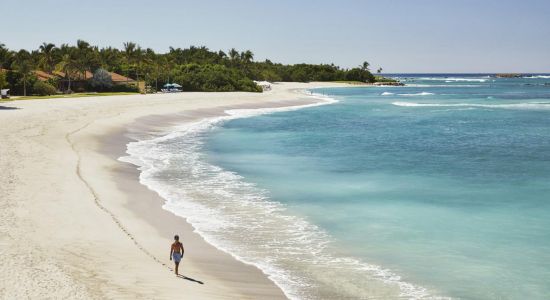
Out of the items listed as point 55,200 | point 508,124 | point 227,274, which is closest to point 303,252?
point 227,274

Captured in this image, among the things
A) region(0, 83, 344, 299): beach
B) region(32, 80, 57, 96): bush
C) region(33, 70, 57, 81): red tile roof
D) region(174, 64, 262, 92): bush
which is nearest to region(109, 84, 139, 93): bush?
region(33, 70, 57, 81): red tile roof

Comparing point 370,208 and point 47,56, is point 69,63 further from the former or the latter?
point 370,208

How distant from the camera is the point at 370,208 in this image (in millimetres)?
22828

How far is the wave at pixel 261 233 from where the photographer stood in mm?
14367

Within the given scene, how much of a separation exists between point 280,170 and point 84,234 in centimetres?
1613

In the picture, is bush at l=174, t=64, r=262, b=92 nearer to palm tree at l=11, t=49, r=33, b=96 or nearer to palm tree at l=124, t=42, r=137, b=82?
palm tree at l=124, t=42, r=137, b=82

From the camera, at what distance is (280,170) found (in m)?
31.5

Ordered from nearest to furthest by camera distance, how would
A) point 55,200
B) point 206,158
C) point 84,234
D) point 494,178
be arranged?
1. point 84,234
2. point 55,200
3. point 494,178
4. point 206,158

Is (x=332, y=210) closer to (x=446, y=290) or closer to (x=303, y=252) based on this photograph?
(x=303, y=252)

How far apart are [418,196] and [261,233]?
9.26 metres

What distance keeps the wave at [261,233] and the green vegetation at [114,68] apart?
39.8 metres

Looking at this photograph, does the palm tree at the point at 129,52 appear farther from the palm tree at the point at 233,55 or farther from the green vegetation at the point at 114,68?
the palm tree at the point at 233,55

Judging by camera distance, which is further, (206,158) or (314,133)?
(314,133)

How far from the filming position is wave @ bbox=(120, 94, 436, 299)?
47.1 feet
